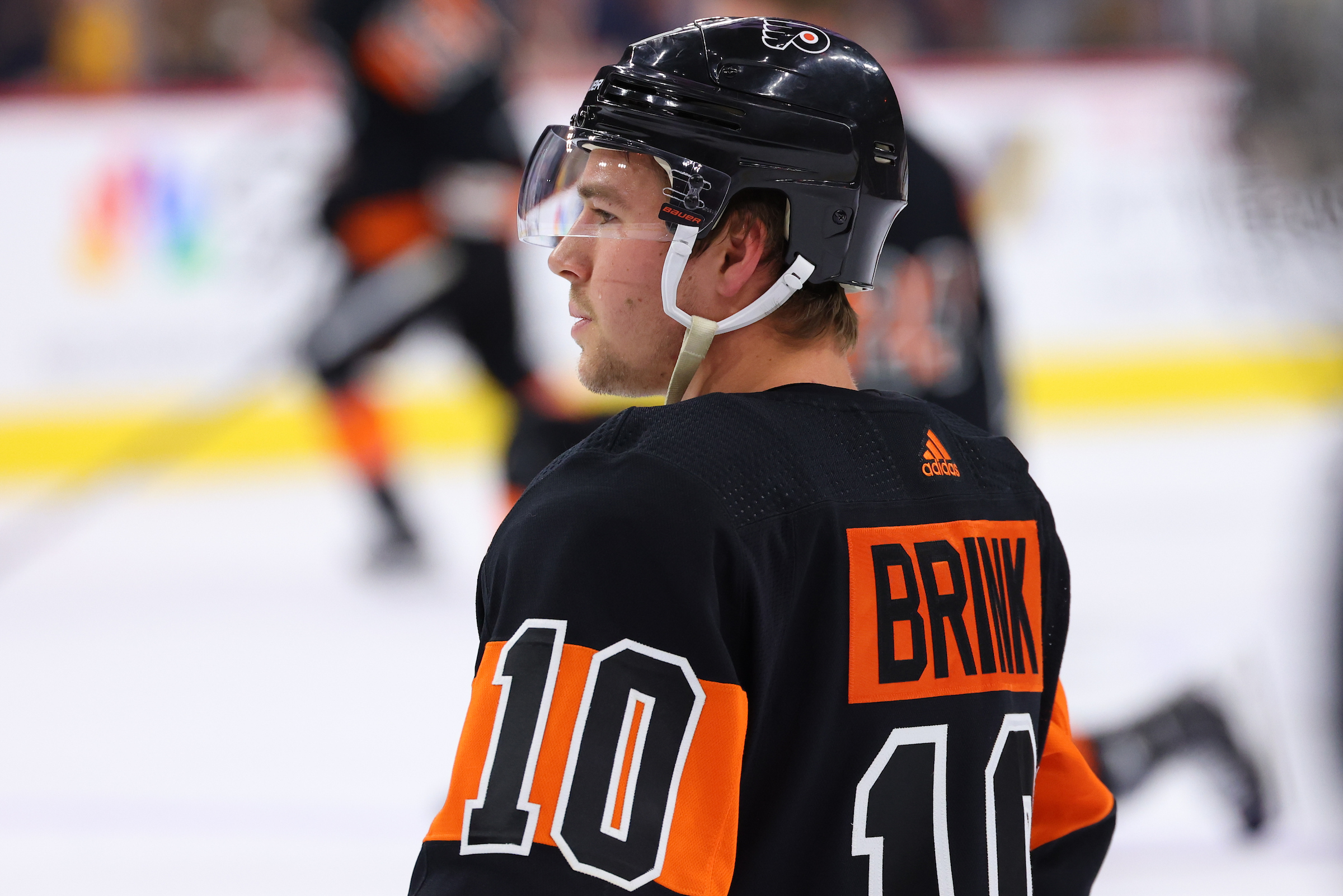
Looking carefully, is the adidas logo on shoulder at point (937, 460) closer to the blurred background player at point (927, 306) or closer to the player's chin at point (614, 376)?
the player's chin at point (614, 376)

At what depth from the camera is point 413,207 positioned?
4277 mm

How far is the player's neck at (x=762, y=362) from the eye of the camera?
84 centimetres

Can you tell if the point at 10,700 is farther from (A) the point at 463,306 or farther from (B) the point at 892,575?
(B) the point at 892,575

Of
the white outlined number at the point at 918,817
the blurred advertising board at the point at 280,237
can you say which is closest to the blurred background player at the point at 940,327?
the white outlined number at the point at 918,817

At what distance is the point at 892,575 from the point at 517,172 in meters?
3.61

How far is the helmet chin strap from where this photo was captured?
2.67 ft

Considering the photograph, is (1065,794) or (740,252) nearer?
(740,252)

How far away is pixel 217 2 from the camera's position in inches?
228

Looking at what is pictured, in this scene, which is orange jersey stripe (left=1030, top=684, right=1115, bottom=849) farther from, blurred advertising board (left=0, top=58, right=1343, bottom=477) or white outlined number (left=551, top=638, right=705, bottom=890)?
blurred advertising board (left=0, top=58, right=1343, bottom=477)

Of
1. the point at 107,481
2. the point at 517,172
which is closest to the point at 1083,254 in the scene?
the point at 517,172

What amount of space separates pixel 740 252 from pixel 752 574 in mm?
234

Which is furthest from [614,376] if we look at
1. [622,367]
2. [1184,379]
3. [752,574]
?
[1184,379]

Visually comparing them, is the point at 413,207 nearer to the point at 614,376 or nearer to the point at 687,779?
the point at 614,376

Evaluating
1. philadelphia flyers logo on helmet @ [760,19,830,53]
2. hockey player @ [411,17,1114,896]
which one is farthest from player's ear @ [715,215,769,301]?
philadelphia flyers logo on helmet @ [760,19,830,53]
